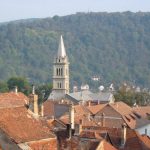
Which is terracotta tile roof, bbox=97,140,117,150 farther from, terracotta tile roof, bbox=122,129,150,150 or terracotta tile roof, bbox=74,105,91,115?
terracotta tile roof, bbox=74,105,91,115

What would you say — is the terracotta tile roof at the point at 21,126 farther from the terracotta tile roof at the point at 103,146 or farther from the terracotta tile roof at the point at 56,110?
the terracotta tile roof at the point at 56,110

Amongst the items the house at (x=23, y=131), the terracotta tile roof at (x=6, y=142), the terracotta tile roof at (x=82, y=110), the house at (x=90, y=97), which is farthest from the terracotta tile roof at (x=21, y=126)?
the house at (x=90, y=97)

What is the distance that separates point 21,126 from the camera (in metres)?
30.0

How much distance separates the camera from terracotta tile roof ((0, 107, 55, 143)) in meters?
28.8

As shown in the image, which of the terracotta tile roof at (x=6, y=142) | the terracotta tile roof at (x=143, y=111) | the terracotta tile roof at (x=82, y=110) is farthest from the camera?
the terracotta tile roof at (x=143, y=111)

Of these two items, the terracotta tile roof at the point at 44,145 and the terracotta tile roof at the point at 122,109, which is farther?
the terracotta tile roof at the point at 122,109

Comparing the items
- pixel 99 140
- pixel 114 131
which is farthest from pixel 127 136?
pixel 99 140

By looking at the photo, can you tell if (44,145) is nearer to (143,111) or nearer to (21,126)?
(21,126)

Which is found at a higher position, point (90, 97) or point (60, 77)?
point (60, 77)

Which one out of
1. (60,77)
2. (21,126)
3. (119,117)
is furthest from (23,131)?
(60,77)

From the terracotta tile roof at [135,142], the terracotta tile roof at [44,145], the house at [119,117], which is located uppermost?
the terracotta tile roof at [44,145]

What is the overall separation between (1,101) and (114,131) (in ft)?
27.5

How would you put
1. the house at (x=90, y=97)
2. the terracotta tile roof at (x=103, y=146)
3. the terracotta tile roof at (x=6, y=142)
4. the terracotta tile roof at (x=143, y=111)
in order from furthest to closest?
the house at (x=90, y=97) < the terracotta tile roof at (x=143, y=111) < the terracotta tile roof at (x=103, y=146) < the terracotta tile roof at (x=6, y=142)

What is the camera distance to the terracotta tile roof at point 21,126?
28.8 meters
